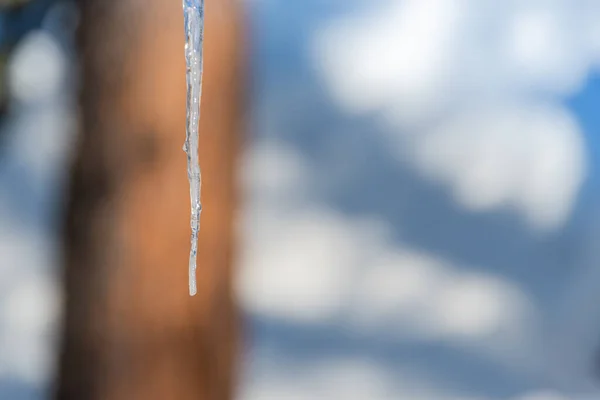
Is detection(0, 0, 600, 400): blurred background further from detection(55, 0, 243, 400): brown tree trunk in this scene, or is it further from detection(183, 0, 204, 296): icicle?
detection(183, 0, 204, 296): icicle

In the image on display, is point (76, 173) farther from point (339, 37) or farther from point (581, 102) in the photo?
point (581, 102)

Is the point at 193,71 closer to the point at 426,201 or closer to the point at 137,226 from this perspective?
the point at 137,226

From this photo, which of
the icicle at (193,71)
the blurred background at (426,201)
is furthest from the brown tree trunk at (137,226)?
the blurred background at (426,201)

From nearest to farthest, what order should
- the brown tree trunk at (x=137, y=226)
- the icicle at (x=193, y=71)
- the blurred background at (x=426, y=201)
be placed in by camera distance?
the icicle at (x=193, y=71)
the brown tree trunk at (x=137, y=226)
the blurred background at (x=426, y=201)

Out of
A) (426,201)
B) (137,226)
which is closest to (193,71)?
(137,226)

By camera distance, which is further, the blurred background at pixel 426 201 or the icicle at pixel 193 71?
the blurred background at pixel 426 201

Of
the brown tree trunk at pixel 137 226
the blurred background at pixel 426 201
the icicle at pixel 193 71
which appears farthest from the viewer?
the blurred background at pixel 426 201

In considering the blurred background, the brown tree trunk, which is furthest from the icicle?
the blurred background

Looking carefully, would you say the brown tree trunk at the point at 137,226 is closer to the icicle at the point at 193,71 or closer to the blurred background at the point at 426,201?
the icicle at the point at 193,71
